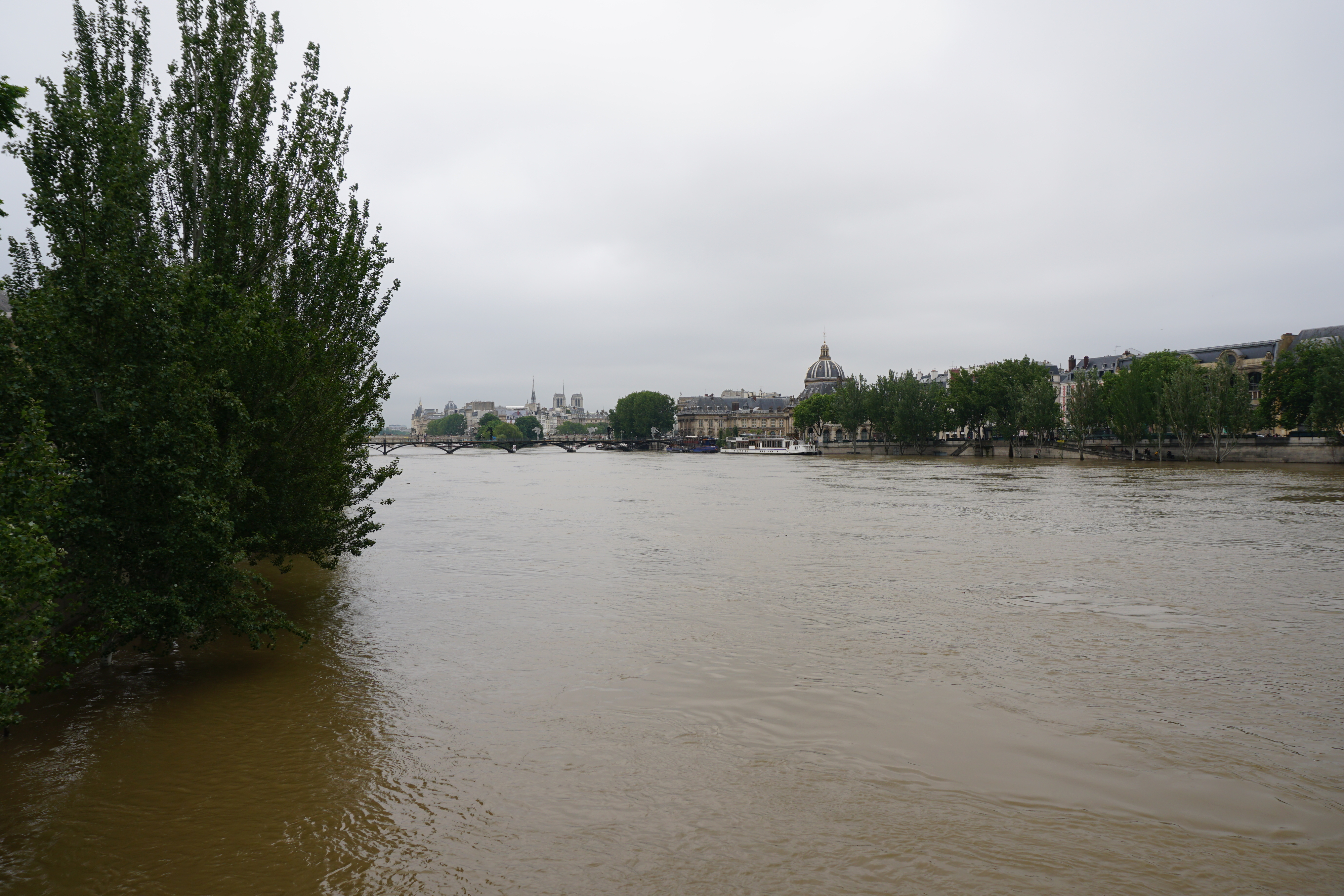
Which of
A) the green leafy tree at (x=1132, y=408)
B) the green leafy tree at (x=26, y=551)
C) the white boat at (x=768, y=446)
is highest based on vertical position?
the green leafy tree at (x=1132, y=408)

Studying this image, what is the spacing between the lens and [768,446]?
13550 cm

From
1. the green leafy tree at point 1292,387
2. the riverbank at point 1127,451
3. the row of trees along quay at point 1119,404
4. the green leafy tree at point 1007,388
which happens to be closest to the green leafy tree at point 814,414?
the riverbank at point 1127,451

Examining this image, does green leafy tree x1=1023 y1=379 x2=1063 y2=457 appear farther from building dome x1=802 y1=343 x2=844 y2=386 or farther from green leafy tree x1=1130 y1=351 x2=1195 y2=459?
building dome x1=802 y1=343 x2=844 y2=386

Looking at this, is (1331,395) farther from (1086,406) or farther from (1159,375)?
(1086,406)

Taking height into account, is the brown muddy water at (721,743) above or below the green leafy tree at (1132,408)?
below

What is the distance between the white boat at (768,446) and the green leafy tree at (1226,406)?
58.0m

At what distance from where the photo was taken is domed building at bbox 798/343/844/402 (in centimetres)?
16762

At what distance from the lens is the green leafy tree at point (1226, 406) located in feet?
205

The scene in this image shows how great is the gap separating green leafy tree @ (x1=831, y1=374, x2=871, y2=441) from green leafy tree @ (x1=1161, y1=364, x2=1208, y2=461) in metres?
A: 40.1

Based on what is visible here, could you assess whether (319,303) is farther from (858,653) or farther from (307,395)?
(858,653)

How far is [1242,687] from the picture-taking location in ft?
28.6

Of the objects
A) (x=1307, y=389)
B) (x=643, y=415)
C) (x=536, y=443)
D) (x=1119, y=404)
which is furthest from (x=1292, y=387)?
(x=643, y=415)

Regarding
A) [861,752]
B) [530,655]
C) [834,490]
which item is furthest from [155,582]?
[834,490]

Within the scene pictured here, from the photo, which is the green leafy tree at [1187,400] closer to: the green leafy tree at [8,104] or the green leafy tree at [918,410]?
the green leafy tree at [918,410]
